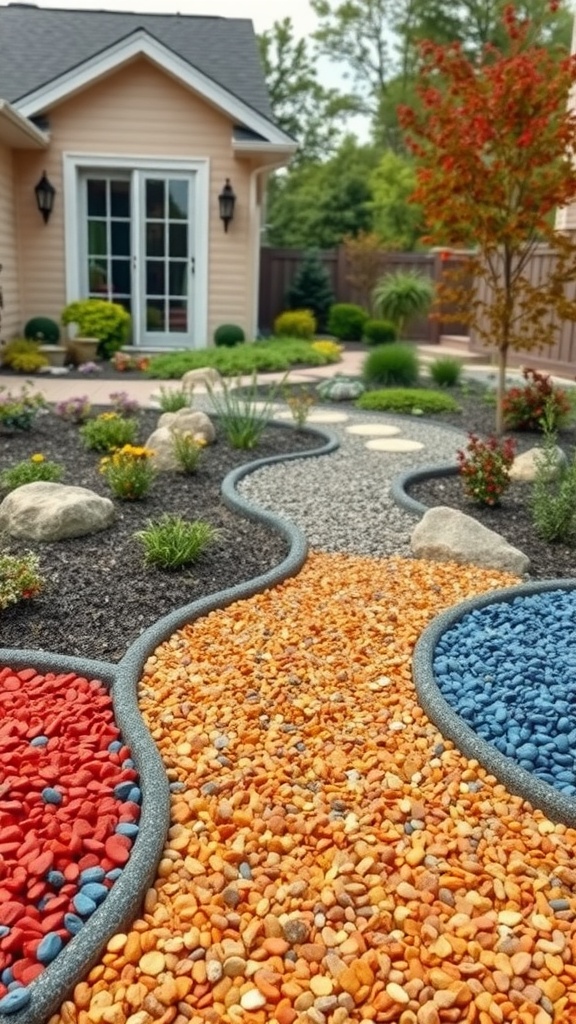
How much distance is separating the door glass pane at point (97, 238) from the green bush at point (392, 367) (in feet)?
15.8

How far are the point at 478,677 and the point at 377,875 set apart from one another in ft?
3.40

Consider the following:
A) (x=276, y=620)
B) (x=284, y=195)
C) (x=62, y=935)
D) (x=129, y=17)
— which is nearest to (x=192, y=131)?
(x=129, y=17)

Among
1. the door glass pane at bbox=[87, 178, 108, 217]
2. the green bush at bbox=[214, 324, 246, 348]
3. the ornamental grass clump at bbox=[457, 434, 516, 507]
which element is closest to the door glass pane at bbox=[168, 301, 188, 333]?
the green bush at bbox=[214, 324, 246, 348]

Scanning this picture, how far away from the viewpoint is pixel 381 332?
14.5 m

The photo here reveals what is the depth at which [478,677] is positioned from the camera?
303 centimetres

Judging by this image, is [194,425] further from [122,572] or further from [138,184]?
[138,184]

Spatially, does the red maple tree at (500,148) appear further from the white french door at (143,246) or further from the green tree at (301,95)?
the green tree at (301,95)

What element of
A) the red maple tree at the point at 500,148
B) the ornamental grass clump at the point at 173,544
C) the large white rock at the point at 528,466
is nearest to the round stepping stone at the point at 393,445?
the large white rock at the point at 528,466

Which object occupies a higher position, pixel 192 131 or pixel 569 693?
pixel 192 131

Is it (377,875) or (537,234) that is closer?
(377,875)

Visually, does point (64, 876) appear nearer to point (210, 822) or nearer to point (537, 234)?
point (210, 822)

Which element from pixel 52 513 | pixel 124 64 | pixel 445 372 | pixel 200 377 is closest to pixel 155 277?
pixel 124 64

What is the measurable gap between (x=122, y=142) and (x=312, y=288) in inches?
224

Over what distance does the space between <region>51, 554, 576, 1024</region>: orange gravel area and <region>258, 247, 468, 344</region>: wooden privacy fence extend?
14.7 metres
